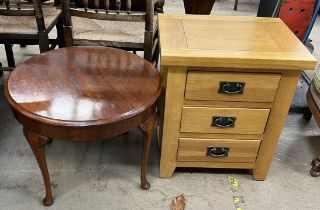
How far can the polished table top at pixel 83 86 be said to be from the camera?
41.8 inches

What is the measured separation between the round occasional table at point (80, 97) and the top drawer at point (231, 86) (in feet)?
0.50

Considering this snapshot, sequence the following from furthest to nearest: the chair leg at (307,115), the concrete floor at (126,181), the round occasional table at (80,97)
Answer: the chair leg at (307,115), the concrete floor at (126,181), the round occasional table at (80,97)

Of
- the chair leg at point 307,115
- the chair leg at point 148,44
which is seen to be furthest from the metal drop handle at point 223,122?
the chair leg at point 307,115

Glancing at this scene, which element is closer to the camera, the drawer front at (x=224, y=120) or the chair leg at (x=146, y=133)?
the chair leg at (x=146, y=133)

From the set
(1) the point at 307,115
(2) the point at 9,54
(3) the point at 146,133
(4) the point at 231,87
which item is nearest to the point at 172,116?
(3) the point at 146,133

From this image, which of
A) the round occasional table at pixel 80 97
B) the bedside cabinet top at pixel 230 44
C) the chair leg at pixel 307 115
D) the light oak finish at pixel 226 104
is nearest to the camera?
the round occasional table at pixel 80 97

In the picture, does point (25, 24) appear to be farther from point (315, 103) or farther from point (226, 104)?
point (315, 103)

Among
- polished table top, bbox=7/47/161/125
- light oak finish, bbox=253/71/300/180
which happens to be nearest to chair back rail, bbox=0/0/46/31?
polished table top, bbox=7/47/161/125

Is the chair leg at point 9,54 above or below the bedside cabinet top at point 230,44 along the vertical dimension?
below

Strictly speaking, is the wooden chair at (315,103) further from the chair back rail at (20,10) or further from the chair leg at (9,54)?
the chair leg at (9,54)

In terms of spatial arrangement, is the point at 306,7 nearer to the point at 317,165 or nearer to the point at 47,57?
the point at 317,165

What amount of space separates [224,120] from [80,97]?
1.95ft

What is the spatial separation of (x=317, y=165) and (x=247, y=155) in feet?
1.29

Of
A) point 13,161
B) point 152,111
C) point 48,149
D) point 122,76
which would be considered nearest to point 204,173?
point 152,111
